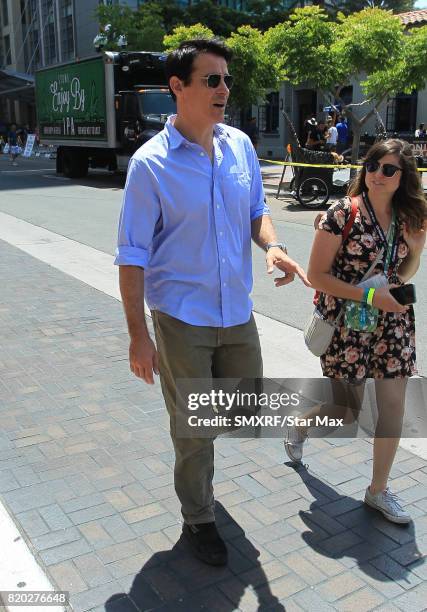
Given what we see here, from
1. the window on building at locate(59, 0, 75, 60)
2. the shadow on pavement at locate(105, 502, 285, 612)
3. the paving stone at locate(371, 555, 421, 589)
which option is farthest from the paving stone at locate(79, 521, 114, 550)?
the window on building at locate(59, 0, 75, 60)

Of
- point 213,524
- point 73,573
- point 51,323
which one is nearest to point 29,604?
point 73,573

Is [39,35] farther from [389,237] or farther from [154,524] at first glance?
[154,524]

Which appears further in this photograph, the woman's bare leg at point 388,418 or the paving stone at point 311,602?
the woman's bare leg at point 388,418

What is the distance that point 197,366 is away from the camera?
2.51m

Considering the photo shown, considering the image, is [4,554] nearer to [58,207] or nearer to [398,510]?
[398,510]

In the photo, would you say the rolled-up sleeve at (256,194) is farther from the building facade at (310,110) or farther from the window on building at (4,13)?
the window on building at (4,13)

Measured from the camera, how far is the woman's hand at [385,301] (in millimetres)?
2658

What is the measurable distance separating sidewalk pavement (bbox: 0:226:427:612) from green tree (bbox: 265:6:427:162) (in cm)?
1189

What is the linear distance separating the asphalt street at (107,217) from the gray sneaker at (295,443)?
1693 millimetres

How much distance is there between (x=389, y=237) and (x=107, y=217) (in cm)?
1012

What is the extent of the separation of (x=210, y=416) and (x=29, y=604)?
3.19ft

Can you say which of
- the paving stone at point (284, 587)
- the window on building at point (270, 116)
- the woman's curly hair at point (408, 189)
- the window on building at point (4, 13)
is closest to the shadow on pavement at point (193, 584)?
the paving stone at point (284, 587)

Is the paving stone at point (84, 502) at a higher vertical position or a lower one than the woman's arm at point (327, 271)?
lower

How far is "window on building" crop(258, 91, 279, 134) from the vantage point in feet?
104
